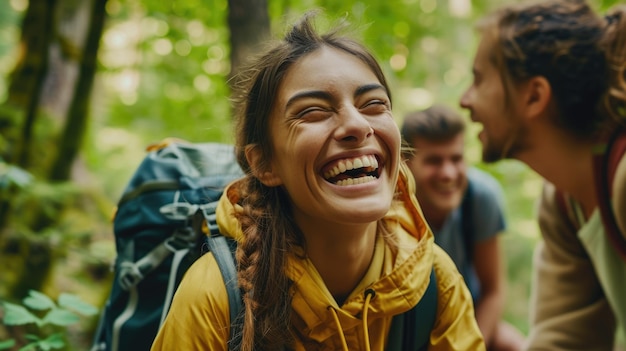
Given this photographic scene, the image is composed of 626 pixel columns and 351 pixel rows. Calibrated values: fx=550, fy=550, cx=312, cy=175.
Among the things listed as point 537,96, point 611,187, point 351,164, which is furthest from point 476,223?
point 351,164

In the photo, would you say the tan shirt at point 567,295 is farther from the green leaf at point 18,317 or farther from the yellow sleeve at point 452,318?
the green leaf at point 18,317

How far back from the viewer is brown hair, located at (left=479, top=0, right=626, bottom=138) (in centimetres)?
291

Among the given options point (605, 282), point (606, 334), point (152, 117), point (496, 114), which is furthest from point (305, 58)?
point (152, 117)

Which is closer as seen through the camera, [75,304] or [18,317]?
[18,317]

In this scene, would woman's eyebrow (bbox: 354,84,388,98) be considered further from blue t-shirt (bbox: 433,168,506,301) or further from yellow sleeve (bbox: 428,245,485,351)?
blue t-shirt (bbox: 433,168,506,301)

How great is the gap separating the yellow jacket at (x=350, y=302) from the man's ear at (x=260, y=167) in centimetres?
16

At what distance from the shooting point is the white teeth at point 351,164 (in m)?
1.93

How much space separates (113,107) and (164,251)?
248 inches

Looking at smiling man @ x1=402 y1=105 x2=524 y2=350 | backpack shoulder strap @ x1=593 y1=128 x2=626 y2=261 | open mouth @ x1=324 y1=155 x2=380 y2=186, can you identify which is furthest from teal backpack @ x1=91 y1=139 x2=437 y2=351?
smiling man @ x1=402 y1=105 x2=524 y2=350

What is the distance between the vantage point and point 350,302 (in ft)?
6.61

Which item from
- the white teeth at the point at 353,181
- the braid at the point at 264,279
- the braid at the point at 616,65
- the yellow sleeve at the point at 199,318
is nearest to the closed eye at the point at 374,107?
the white teeth at the point at 353,181

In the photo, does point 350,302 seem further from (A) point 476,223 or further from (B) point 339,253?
(A) point 476,223

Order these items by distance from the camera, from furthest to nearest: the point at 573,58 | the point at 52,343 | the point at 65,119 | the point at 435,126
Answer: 1. the point at 65,119
2. the point at 435,126
3. the point at 573,58
4. the point at 52,343

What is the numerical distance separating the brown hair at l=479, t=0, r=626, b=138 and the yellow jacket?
1293 millimetres
